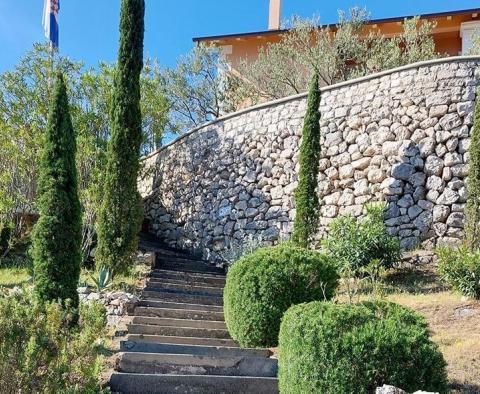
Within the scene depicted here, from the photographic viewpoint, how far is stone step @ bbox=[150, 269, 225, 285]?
1128 centimetres

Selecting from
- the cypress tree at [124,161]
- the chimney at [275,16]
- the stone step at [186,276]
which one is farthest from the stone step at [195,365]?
the chimney at [275,16]

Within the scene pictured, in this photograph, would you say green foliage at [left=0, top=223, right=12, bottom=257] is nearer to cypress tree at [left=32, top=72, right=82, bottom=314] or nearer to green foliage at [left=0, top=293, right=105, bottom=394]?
cypress tree at [left=32, top=72, right=82, bottom=314]

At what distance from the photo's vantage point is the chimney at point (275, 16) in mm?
21547

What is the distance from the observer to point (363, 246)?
35.1 ft

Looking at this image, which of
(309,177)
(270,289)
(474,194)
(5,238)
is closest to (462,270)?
(474,194)

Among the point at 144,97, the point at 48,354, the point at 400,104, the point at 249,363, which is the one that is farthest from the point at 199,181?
the point at 48,354

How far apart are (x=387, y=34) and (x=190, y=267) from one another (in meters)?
11.5

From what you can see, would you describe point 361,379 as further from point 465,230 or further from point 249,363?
point 465,230

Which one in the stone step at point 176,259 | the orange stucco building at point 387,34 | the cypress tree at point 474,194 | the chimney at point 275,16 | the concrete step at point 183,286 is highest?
the chimney at point 275,16

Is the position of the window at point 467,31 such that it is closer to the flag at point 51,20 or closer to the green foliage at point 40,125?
the green foliage at point 40,125

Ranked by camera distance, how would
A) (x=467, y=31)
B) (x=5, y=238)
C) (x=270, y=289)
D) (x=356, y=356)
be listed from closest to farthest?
(x=356, y=356) < (x=270, y=289) < (x=5, y=238) < (x=467, y=31)

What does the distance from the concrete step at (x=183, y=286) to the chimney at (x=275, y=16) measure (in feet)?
43.6

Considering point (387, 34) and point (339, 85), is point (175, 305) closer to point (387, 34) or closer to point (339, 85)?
point (339, 85)

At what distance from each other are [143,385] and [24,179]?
31.3ft
